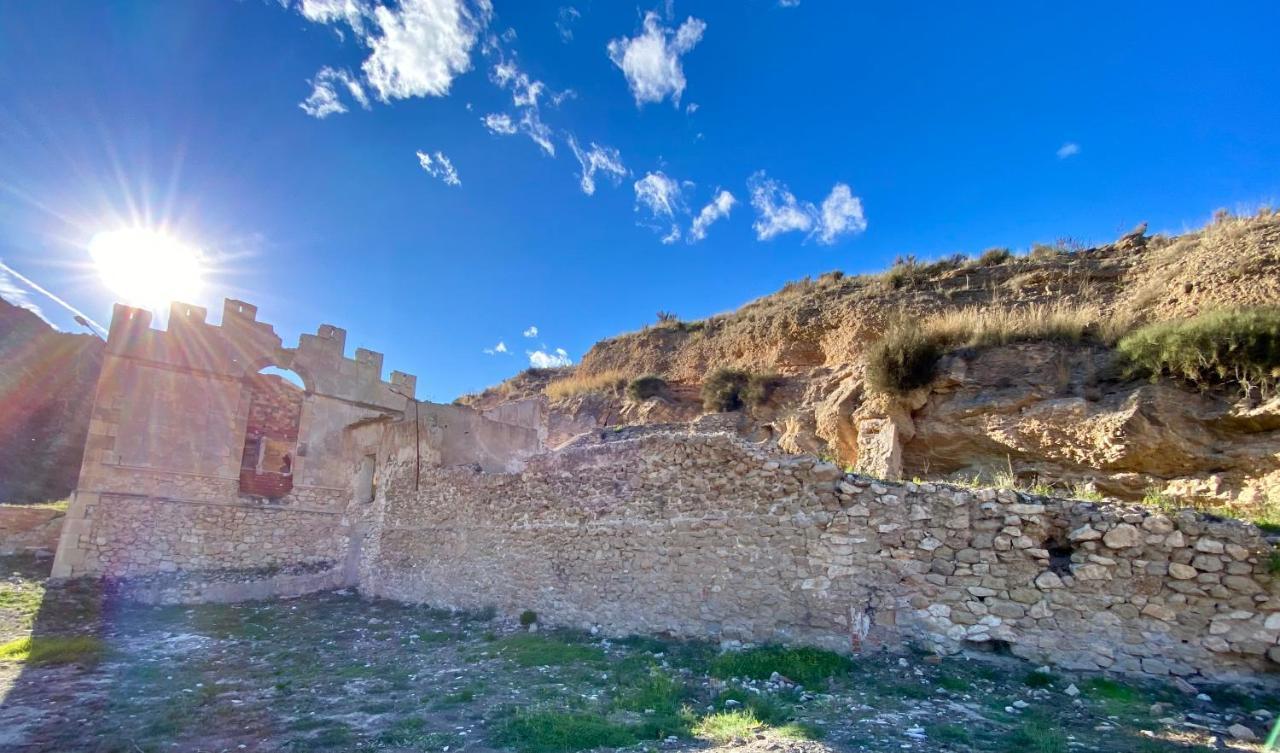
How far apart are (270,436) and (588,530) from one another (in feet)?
43.6

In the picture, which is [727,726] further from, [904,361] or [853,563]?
[904,361]

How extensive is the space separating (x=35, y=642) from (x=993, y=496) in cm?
1387

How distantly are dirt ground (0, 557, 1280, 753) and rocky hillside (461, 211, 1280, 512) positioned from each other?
8.94 feet

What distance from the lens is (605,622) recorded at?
9.23 metres

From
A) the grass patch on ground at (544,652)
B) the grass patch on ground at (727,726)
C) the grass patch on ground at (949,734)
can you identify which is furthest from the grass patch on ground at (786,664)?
the grass patch on ground at (544,652)

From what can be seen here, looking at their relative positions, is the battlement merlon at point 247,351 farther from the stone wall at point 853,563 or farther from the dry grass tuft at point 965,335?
the dry grass tuft at point 965,335

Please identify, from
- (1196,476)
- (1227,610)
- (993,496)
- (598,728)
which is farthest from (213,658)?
(1196,476)

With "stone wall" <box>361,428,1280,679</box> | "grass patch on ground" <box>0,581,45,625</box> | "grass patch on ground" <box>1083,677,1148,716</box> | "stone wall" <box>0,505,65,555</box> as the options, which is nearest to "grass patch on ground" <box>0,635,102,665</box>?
"grass patch on ground" <box>0,581,45,625</box>

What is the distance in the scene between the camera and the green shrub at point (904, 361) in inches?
544

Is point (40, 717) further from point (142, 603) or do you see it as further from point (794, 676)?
point (142, 603)

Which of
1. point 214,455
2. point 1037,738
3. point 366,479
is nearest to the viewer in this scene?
point 1037,738

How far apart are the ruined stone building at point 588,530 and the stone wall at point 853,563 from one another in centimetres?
2

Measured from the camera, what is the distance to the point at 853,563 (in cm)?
722

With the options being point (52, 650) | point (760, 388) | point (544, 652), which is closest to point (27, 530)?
point (52, 650)
